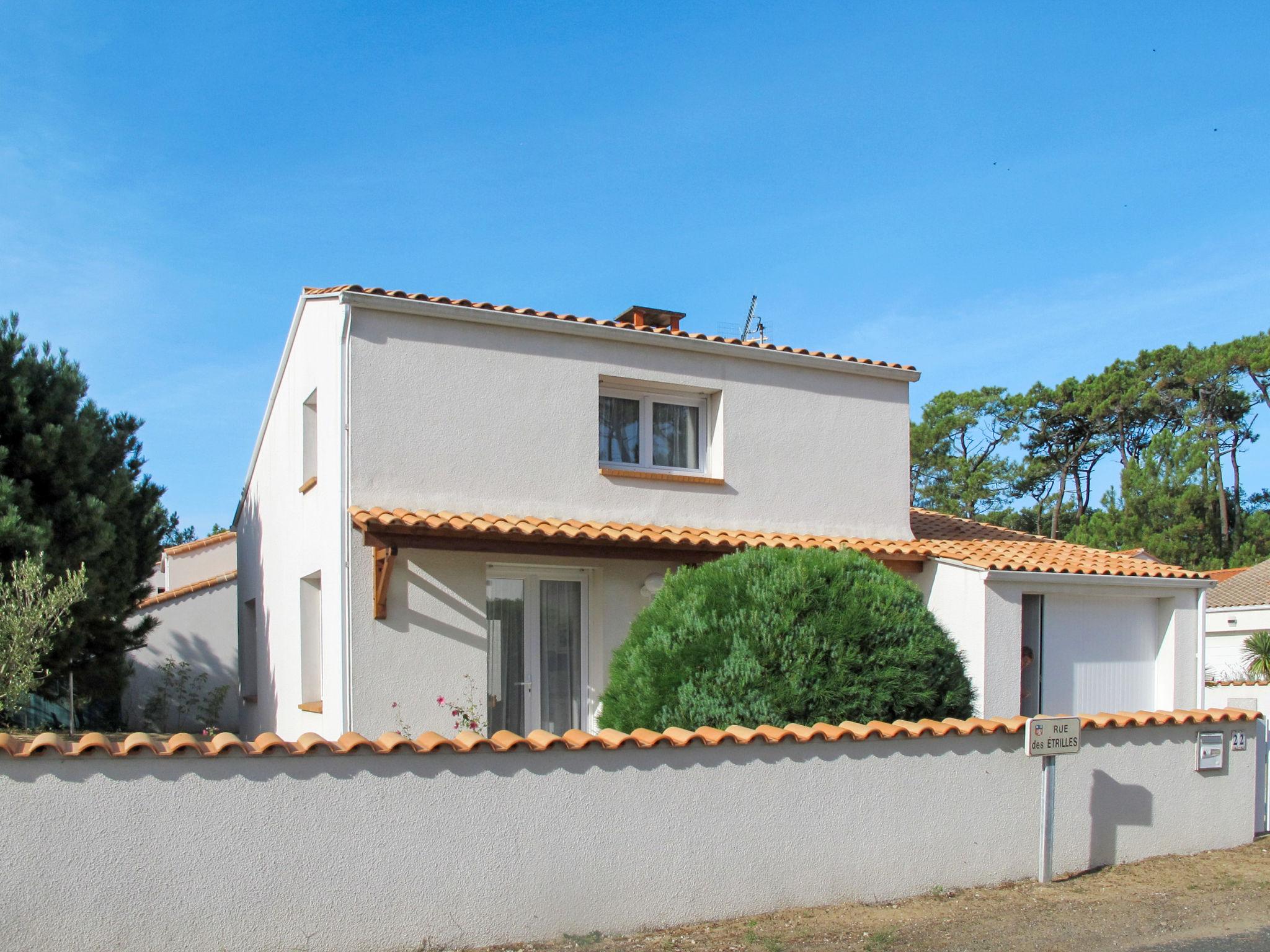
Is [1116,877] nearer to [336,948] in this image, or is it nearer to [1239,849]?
[1239,849]

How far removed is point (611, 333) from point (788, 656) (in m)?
5.02

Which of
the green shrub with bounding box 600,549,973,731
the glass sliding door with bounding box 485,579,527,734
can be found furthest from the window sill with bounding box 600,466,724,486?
the green shrub with bounding box 600,549,973,731

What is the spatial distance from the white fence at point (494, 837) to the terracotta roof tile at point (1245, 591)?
25.2 meters

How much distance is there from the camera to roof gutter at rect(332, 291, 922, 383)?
11.1 meters

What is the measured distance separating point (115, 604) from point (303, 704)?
375cm

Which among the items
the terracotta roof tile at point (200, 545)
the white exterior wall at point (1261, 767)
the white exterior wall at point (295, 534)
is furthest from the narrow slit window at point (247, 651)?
the white exterior wall at point (1261, 767)

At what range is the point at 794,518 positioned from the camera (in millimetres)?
13336

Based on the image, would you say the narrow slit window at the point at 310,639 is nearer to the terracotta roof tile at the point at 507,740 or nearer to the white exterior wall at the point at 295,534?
the white exterior wall at the point at 295,534

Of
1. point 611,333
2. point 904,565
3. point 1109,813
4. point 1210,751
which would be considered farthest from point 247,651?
point 1210,751

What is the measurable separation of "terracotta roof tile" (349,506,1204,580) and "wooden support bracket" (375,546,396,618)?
0.74 feet

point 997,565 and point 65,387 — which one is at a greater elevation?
point 65,387

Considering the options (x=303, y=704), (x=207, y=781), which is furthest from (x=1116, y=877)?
(x=303, y=704)

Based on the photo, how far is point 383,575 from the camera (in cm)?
1013

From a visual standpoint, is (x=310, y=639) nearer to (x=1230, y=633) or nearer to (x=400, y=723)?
(x=400, y=723)
